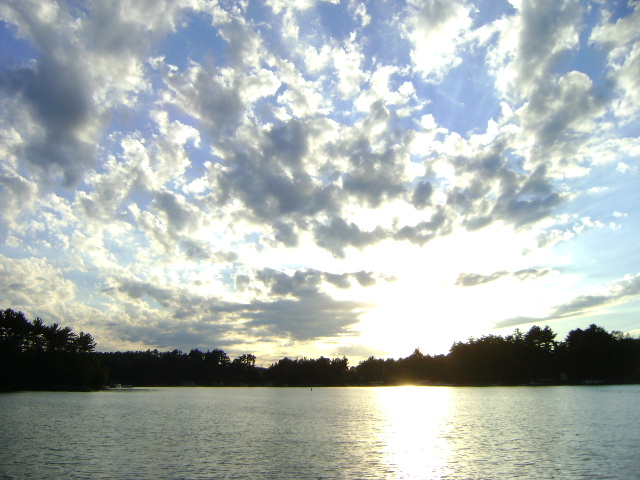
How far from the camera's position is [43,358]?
152 metres

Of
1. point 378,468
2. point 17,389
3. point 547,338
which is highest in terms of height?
point 547,338

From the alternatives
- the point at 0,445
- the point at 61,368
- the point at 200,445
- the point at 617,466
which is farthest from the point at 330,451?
the point at 61,368

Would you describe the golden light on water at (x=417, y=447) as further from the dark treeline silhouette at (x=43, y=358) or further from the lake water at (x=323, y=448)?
the dark treeline silhouette at (x=43, y=358)

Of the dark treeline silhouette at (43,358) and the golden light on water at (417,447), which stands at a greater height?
the dark treeline silhouette at (43,358)

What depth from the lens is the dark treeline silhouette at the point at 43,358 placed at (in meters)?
138

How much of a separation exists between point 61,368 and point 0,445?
5377 inches

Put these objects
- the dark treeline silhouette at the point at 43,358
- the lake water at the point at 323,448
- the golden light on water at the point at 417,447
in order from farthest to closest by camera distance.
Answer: the dark treeline silhouette at the point at 43,358, the golden light on water at the point at 417,447, the lake water at the point at 323,448

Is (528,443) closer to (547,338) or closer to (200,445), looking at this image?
(200,445)

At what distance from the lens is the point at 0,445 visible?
117 feet

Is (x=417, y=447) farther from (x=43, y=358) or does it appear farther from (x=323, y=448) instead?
(x=43, y=358)

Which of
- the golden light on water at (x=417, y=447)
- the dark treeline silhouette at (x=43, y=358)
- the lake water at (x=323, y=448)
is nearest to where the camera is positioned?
the lake water at (x=323, y=448)

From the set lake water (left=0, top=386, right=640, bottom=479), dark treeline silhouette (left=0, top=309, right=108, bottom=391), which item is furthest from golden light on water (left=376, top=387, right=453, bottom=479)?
dark treeline silhouette (left=0, top=309, right=108, bottom=391)

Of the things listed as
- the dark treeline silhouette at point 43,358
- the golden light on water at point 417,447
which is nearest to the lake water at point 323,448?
the golden light on water at point 417,447

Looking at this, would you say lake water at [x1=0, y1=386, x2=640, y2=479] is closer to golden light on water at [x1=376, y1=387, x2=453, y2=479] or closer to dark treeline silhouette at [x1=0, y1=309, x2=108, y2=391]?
golden light on water at [x1=376, y1=387, x2=453, y2=479]
